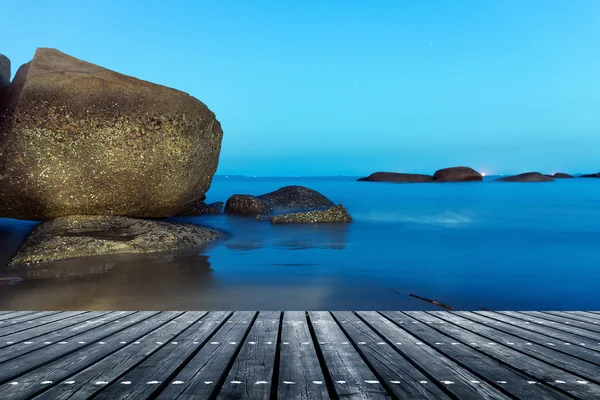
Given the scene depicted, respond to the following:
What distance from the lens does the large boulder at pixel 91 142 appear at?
9.59 m

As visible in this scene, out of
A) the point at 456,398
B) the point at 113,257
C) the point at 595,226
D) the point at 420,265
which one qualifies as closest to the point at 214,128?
the point at 113,257

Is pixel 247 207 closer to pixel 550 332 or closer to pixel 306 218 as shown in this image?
pixel 306 218

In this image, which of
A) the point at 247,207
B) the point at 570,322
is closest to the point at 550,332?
the point at 570,322

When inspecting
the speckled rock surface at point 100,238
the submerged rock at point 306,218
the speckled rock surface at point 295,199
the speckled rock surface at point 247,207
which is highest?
the speckled rock surface at point 295,199

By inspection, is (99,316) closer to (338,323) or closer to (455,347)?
(338,323)

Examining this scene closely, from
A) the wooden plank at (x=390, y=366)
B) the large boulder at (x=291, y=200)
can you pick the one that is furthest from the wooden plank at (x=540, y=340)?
the large boulder at (x=291, y=200)

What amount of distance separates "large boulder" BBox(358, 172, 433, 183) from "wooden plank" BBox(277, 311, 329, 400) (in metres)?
85.7

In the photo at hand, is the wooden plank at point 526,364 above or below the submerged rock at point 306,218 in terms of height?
below

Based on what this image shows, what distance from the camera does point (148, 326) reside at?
392 cm

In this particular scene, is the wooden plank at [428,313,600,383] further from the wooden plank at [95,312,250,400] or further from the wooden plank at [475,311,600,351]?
the wooden plank at [95,312,250,400]

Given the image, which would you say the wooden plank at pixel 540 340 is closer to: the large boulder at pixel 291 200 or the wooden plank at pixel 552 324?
the wooden plank at pixel 552 324

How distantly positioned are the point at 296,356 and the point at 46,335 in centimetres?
201

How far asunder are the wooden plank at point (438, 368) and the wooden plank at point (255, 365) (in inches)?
33.9

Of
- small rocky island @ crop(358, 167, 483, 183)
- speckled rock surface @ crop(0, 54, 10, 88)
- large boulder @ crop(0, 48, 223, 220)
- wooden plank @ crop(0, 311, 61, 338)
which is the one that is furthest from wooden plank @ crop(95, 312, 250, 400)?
small rocky island @ crop(358, 167, 483, 183)
